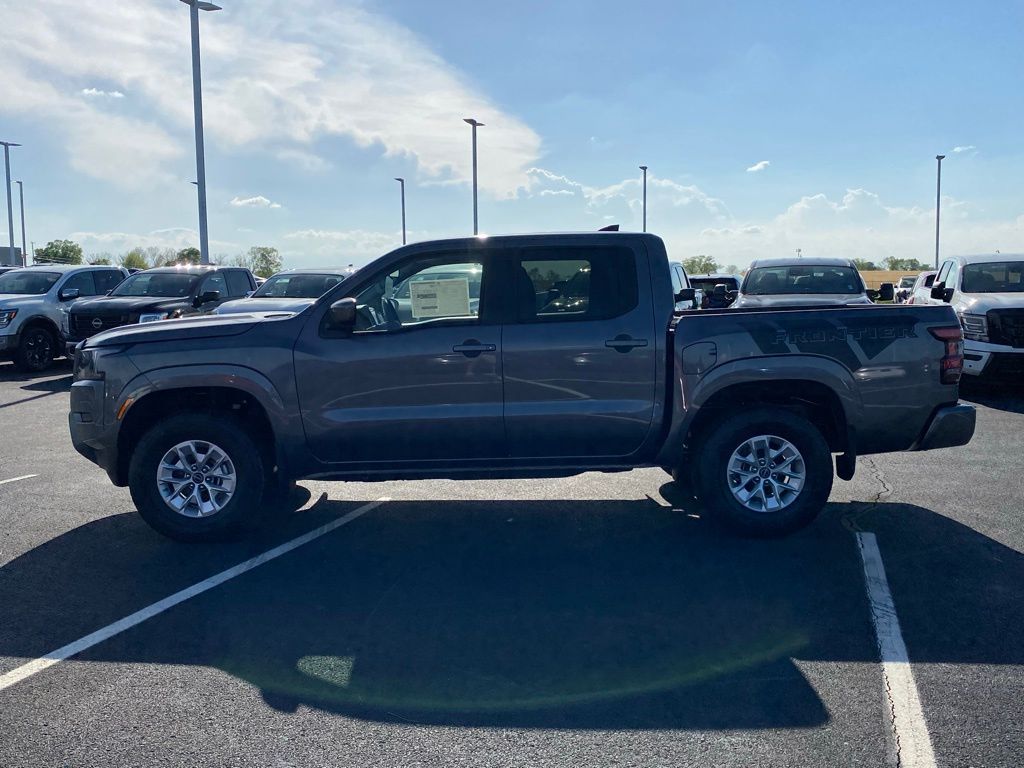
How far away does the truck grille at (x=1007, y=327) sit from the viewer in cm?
1244

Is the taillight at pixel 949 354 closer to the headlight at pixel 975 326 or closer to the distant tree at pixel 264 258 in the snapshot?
the headlight at pixel 975 326

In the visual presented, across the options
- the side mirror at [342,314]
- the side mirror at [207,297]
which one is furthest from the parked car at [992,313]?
the side mirror at [207,297]

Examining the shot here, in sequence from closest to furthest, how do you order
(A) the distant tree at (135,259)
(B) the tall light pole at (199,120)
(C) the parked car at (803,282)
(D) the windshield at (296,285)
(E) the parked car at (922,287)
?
(C) the parked car at (803,282), (D) the windshield at (296,285), (E) the parked car at (922,287), (B) the tall light pole at (199,120), (A) the distant tree at (135,259)

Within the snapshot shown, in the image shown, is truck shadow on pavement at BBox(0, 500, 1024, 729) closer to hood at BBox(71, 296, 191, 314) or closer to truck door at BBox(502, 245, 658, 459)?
truck door at BBox(502, 245, 658, 459)

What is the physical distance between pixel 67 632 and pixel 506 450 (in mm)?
2745

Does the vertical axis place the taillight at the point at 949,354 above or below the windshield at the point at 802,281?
below

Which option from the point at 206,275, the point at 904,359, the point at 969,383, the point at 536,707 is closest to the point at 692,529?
the point at 904,359

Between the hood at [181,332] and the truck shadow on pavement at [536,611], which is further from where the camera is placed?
the hood at [181,332]

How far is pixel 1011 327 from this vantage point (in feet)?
41.0

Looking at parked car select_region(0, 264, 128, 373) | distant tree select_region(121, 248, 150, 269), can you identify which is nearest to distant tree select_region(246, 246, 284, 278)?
distant tree select_region(121, 248, 150, 269)

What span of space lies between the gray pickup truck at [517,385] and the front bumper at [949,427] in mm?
14

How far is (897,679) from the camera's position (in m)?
4.04

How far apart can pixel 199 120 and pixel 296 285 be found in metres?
10.8

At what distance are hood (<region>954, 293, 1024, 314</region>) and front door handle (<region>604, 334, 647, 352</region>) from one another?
A: 8.03 metres
